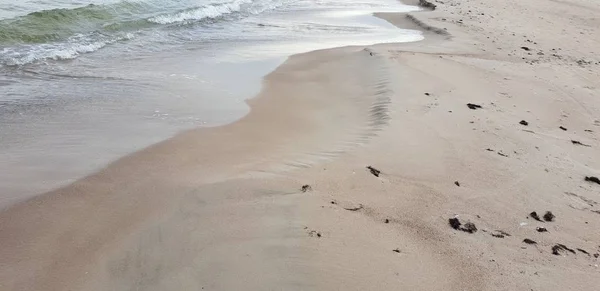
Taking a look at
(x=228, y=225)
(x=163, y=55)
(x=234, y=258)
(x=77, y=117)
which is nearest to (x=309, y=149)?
(x=228, y=225)

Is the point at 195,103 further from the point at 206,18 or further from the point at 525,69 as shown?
the point at 206,18

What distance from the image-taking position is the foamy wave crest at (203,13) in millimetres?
12570

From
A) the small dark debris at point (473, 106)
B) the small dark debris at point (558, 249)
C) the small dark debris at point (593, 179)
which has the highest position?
the small dark debris at point (473, 106)

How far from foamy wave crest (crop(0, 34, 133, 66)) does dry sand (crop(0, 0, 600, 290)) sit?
393cm

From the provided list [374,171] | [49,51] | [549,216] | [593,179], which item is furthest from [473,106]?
[49,51]

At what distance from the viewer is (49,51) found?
8938 millimetres

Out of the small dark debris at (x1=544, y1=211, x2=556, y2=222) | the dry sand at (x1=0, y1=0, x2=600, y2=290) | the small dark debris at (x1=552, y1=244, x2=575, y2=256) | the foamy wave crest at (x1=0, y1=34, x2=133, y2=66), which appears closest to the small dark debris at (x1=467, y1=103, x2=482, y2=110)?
the dry sand at (x1=0, y1=0, x2=600, y2=290)

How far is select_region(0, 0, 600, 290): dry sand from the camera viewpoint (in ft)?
10.2

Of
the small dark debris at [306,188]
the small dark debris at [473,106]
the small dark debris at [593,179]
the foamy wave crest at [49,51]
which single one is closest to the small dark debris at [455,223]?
the small dark debris at [306,188]

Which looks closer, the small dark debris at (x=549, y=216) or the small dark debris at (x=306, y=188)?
the small dark debris at (x=549, y=216)

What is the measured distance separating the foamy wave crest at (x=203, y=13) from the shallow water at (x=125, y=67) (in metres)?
0.03

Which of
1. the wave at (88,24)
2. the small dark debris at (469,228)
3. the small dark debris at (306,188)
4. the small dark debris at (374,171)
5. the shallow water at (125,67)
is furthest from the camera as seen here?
the wave at (88,24)

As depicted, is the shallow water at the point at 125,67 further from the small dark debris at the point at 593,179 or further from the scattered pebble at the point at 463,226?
the small dark debris at the point at 593,179

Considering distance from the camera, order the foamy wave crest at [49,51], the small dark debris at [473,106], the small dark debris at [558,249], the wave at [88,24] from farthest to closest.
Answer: the wave at [88,24] < the foamy wave crest at [49,51] < the small dark debris at [473,106] < the small dark debris at [558,249]
